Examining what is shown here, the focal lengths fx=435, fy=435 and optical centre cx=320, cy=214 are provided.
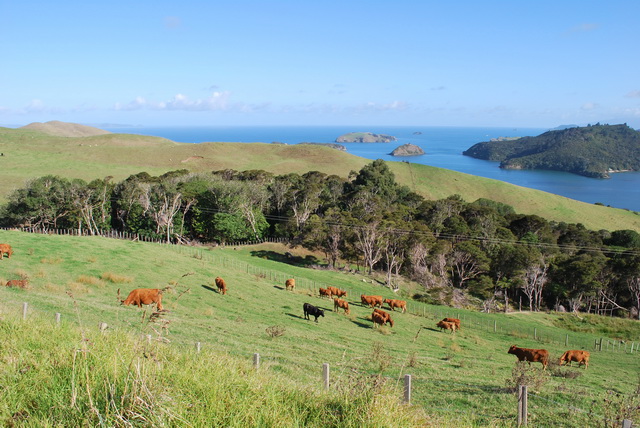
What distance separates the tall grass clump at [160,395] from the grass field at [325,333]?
18.6 inches

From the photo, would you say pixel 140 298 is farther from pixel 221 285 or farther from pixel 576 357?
pixel 576 357

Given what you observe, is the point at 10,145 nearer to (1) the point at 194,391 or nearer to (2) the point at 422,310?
(2) the point at 422,310

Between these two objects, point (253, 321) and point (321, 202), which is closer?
point (253, 321)

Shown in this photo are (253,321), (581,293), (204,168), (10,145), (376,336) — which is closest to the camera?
(253,321)

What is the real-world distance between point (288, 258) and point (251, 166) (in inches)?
2591

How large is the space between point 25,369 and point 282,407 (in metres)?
3.73

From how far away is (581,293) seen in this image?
4906 centimetres

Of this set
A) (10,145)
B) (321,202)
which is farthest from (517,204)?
(10,145)

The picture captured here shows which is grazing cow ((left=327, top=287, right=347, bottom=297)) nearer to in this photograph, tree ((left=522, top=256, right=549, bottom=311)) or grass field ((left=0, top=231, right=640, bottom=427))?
grass field ((left=0, top=231, right=640, bottom=427))

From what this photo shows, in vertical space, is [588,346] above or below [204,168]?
below

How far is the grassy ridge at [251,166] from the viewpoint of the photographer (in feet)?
309

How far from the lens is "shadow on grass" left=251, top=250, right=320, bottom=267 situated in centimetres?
5747

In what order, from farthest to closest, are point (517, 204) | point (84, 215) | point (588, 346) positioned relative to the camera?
1. point (517, 204)
2. point (84, 215)
3. point (588, 346)

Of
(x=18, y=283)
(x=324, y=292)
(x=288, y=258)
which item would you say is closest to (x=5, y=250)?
(x=18, y=283)
